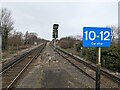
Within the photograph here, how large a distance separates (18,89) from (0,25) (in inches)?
1956

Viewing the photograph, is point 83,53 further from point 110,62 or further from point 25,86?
point 25,86

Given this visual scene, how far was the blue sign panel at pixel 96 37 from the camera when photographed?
5.27 metres

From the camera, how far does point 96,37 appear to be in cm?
529

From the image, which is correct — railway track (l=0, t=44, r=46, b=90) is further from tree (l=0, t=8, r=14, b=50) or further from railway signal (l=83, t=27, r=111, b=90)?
tree (l=0, t=8, r=14, b=50)

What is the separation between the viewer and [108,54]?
66.6 feet

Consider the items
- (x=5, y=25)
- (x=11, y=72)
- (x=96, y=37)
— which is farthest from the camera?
(x=5, y=25)

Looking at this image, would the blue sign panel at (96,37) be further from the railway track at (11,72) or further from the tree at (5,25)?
the tree at (5,25)

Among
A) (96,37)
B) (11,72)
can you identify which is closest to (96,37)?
(96,37)

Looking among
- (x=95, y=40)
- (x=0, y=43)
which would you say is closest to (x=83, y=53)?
(x=0, y=43)

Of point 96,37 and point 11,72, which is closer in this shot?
point 96,37

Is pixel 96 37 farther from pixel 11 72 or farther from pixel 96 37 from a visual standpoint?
pixel 11 72

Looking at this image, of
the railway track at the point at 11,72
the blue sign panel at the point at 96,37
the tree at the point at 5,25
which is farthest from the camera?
the tree at the point at 5,25

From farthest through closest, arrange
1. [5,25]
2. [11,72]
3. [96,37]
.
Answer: [5,25] → [11,72] → [96,37]

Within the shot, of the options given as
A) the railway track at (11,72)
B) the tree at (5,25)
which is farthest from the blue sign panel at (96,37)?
the tree at (5,25)
